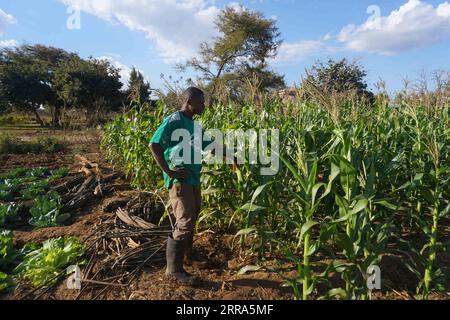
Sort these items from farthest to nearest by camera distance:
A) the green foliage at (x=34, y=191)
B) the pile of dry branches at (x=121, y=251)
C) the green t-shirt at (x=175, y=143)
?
1. the green foliage at (x=34, y=191)
2. the pile of dry branches at (x=121, y=251)
3. the green t-shirt at (x=175, y=143)

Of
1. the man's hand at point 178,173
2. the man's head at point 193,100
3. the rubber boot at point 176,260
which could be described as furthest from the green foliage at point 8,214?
the man's head at point 193,100

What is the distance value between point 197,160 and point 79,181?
13.5ft

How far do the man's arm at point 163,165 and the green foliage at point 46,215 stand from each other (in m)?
2.39

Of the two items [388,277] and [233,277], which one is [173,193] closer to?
[233,277]

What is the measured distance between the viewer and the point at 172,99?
6.89m

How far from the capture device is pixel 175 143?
276 cm

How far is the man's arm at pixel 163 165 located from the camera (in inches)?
102

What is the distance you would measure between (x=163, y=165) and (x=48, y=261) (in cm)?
147

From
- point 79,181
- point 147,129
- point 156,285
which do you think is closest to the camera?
point 156,285

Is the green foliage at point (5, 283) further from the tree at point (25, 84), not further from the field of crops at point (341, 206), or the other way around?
the tree at point (25, 84)

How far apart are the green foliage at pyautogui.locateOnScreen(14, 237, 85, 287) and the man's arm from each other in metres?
1.35

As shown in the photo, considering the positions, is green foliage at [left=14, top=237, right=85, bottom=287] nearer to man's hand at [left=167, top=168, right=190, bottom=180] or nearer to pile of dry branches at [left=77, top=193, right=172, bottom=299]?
pile of dry branches at [left=77, top=193, right=172, bottom=299]
